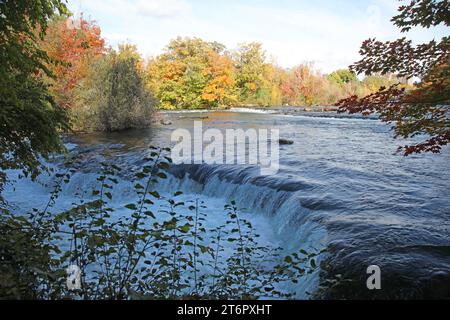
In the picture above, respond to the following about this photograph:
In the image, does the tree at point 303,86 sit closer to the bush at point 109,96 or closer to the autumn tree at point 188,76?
the autumn tree at point 188,76

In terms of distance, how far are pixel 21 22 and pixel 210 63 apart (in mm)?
44118

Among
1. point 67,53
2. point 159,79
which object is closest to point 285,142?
point 67,53

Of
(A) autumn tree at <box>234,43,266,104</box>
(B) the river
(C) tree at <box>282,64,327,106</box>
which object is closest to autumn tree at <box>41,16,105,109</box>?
(B) the river

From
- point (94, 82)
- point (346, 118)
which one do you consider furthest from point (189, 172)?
point (346, 118)

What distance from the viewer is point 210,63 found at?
4700cm

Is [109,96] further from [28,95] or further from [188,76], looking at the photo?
[188,76]

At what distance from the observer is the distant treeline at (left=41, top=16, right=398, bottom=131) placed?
792 inches

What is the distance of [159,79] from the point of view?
150ft

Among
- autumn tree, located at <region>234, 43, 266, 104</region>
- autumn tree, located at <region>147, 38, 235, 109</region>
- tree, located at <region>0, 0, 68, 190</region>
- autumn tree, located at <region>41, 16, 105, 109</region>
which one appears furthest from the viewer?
autumn tree, located at <region>234, 43, 266, 104</region>

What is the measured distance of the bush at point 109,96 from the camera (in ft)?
65.1

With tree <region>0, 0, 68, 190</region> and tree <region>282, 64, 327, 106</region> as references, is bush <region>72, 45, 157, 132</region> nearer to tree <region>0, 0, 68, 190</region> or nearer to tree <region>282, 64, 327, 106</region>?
tree <region>0, 0, 68, 190</region>

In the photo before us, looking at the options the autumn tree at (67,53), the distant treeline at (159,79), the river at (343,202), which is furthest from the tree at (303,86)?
the river at (343,202)

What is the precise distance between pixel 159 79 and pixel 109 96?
87.5 ft

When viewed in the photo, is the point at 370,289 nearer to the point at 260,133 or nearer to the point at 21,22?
the point at 21,22
